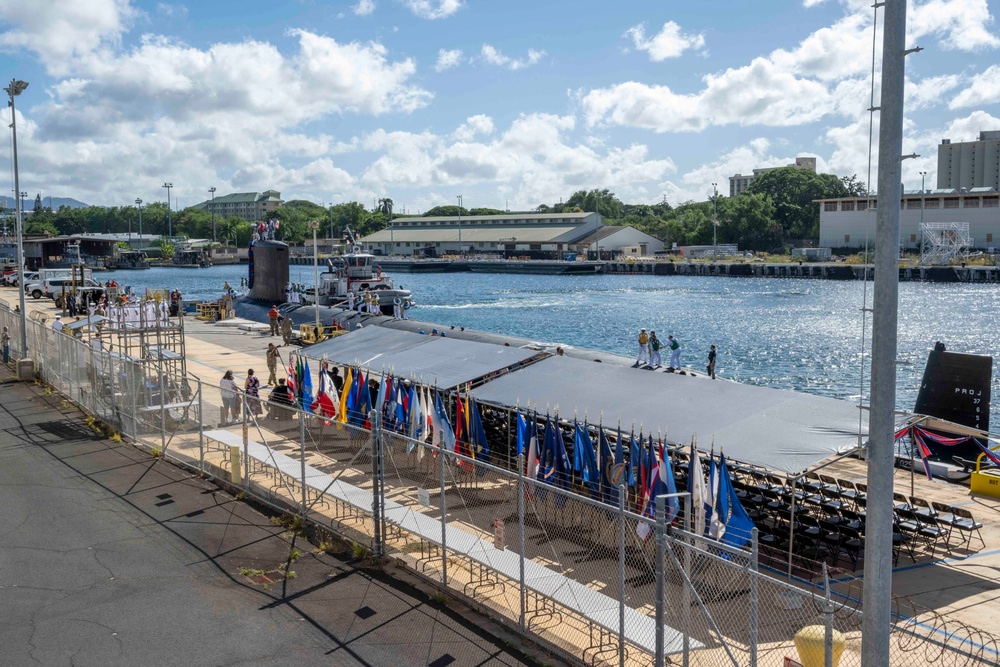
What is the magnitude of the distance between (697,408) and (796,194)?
164196mm

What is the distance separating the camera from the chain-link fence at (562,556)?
29.6 ft

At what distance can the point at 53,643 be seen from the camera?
968cm

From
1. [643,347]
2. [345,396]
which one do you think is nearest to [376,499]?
[345,396]

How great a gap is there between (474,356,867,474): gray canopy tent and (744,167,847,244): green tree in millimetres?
150807

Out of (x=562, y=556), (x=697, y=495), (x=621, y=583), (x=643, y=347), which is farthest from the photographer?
(x=643, y=347)

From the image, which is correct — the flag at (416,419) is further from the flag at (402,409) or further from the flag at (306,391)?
the flag at (306,391)

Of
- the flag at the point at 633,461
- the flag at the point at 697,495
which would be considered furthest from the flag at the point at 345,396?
the flag at the point at 697,495

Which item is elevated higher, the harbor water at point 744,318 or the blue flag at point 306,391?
the blue flag at point 306,391

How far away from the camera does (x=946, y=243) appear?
366 feet

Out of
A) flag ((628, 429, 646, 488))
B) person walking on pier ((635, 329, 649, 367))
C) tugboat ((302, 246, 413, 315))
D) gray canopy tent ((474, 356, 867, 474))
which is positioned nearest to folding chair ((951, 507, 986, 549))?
gray canopy tent ((474, 356, 867, 474))

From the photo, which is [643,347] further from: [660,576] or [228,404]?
[660,576]

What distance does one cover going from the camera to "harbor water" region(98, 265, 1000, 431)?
170ft

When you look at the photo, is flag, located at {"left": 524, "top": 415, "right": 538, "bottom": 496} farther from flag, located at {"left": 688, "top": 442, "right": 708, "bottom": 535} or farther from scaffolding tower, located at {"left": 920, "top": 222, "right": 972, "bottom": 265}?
scaffolding tower, located at {"left": 920, "top": 222, "right": 972, "bottom": 265}

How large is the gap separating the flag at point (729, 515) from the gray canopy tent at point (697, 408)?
1.10m
